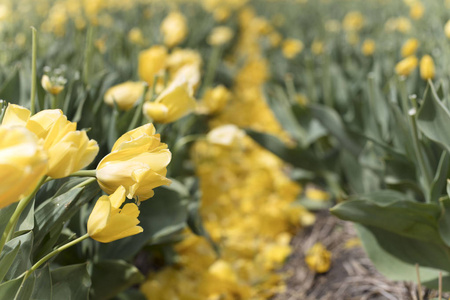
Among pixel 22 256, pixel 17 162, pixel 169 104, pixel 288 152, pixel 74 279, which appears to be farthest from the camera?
pixel 288 152

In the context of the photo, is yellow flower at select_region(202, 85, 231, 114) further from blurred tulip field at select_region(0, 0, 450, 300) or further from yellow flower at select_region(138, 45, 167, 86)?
yellow flower at select_region(138, 45, 167, 86)

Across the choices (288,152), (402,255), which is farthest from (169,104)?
(288,152)

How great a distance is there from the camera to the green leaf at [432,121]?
1.25 metres

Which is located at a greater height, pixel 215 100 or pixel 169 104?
pixel 169 104

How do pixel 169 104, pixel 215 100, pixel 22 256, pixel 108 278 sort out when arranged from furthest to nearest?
pixel 215 100 → pixel 108 278 → pixel 169 104 → pixel 22 256

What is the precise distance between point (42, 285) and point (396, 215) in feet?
2.98

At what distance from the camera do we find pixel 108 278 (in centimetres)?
125

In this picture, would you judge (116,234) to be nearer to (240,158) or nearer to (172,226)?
(172,226)

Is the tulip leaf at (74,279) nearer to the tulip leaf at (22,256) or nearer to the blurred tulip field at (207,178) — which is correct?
the blurred tulip field at (207,178)

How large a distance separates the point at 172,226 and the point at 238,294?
0.45 metres

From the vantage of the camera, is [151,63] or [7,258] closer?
[7,258]

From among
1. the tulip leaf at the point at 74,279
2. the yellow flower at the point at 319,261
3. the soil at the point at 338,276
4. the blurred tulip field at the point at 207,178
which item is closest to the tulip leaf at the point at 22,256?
the blurred tulip field at the point at 207,178

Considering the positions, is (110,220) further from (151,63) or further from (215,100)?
(215,100)

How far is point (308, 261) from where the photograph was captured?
1847 millimetres
